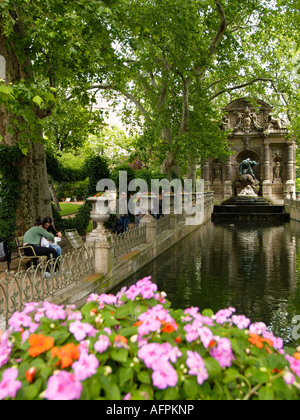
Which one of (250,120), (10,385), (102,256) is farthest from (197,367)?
(250,120)

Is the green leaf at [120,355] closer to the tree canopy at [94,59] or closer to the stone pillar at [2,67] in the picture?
the tree canopy at [94,59]

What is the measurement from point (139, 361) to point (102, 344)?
0.23 meters

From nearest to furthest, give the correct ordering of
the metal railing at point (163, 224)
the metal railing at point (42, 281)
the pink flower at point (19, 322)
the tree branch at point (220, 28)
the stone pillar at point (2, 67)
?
the pink flower at point (19, 322), the metal railing at point (42, 281), the stone pillar at point (2, 67), the metal railing at point (163, 224), the tree branch at point (220, 28)

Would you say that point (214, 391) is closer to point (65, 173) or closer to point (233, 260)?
point (233, 260)

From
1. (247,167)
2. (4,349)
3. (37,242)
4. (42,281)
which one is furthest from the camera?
(247,167)

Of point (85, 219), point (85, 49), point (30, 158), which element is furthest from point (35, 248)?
point (85, 219)

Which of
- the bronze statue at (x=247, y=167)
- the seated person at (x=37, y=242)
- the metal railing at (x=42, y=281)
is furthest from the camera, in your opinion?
the bronze statue at (x=247, y=167)

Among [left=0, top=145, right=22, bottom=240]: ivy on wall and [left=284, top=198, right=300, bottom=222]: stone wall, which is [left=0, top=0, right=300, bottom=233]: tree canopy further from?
[left=284, top=198, right=300, bottom=222]: stone wall

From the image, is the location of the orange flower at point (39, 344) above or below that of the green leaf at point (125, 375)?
above

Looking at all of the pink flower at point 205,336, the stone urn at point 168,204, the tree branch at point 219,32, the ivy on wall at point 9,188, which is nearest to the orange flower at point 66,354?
the pink flower at point 205,336

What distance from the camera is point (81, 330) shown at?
225 cm

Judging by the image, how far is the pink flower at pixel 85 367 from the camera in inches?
72.9

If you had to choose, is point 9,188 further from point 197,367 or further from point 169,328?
point 197,367

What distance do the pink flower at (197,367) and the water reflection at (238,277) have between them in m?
4.17
